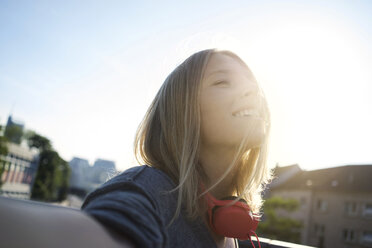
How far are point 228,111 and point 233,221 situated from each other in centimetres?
54

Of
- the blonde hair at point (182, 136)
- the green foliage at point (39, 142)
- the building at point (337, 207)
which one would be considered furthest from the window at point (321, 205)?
the green foliage at point (39, 142)

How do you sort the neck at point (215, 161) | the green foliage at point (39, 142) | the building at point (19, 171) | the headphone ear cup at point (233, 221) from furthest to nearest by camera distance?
the green foliage at point (39, 142)
the building at point (19, 171)
the neck at point (215, 161)
the headphone ear cup at point (233, 221)

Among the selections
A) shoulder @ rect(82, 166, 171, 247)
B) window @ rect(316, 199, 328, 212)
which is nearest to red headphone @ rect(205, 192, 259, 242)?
shoulder @ rect(82, 166, 171, 247)

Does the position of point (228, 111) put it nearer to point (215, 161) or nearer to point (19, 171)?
point (215, 161)

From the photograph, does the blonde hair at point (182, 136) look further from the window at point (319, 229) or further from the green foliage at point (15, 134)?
the green foliage at point (15, 134)

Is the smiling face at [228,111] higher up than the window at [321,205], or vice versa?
the window at [321,205]

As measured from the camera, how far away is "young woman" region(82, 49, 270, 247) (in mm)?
1169

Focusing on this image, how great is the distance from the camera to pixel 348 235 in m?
32.7

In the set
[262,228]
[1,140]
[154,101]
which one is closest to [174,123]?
[154,101]

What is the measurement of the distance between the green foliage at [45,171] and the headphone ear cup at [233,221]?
7899cm

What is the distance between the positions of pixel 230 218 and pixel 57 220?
933 millimetres

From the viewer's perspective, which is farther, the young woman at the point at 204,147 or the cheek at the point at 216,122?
the cheek at the point at 216,122

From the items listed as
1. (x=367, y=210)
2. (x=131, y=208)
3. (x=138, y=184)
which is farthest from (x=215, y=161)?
(x=367, y=210)

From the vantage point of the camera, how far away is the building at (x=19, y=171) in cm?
6460
